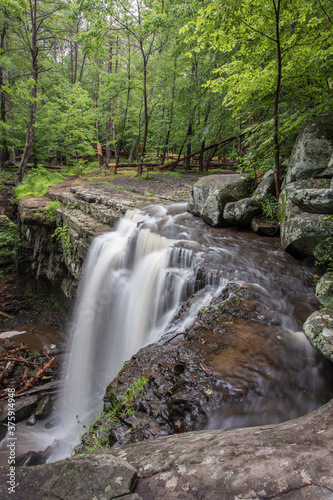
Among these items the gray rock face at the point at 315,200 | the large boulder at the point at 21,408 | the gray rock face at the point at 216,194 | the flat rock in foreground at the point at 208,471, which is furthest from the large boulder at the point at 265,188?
the large boulder at the point at 21,408

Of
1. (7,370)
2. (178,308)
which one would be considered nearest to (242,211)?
(178,308)

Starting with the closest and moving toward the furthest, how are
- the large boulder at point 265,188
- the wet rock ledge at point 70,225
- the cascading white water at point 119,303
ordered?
the cascading white water at point 119,303
the large boulder at point 265,188
the wet rock ledge at point 70,225

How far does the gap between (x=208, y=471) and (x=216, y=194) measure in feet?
21.6

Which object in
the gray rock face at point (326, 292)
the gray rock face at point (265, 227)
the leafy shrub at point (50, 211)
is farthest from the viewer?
the leafy shrub at point (50, 211)

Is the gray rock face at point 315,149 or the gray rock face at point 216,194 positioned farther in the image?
the gray rock face at point 216,194

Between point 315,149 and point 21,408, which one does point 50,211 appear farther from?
point 315,149

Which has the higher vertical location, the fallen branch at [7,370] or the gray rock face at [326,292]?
the gray rock face at [326,292]

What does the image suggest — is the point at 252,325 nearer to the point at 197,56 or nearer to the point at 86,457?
the point at 86,457

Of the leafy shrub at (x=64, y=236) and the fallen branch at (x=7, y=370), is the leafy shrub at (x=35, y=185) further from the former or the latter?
the fallen branch at (x=7, y=370)

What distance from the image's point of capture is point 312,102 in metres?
6.12

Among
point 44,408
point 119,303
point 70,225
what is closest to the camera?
point 44,408

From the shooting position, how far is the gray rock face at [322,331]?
264cm

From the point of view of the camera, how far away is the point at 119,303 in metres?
5.75

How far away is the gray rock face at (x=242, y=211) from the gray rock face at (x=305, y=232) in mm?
1389
